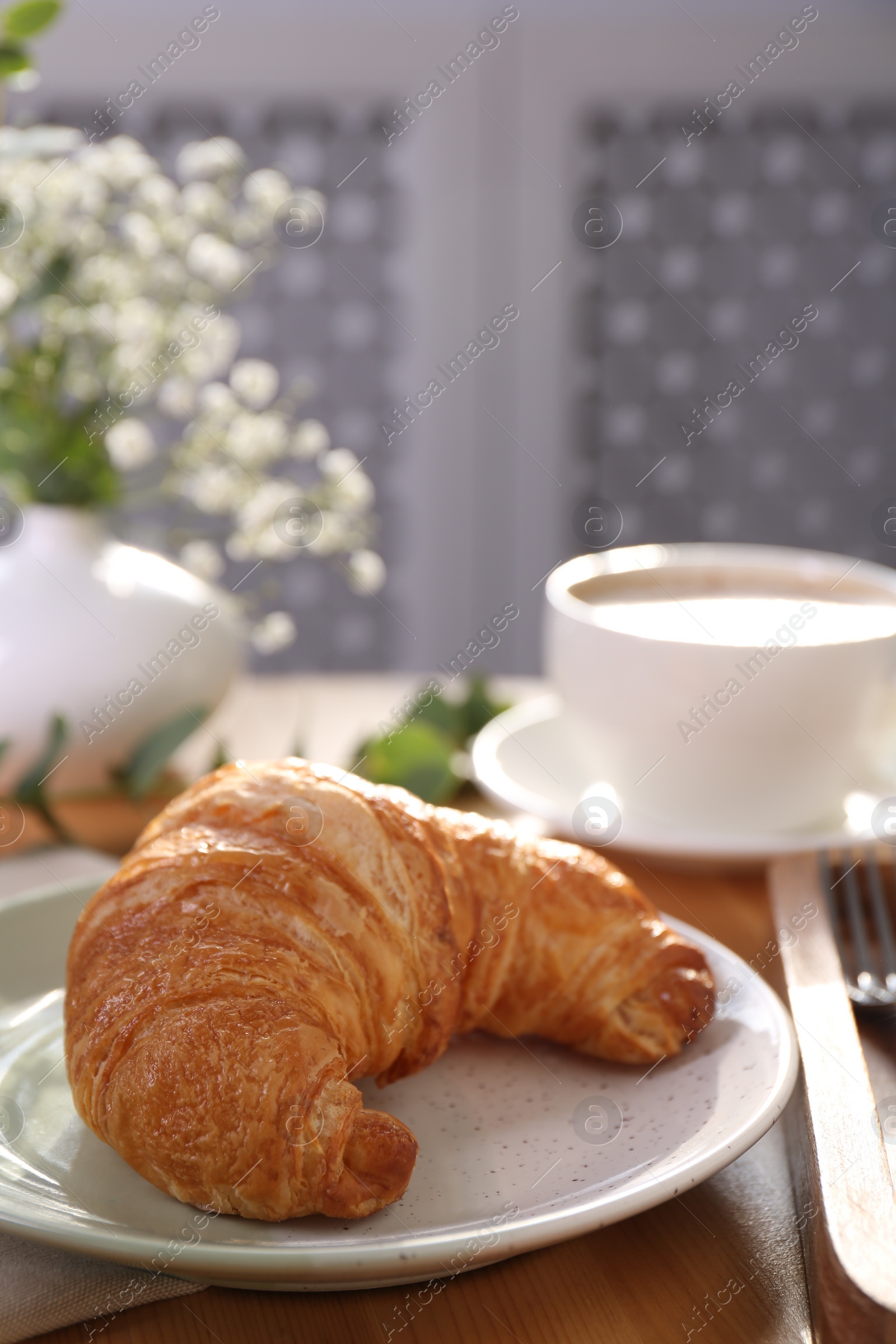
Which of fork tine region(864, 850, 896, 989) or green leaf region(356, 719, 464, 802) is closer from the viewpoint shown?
fork tine region(864, 850, 896, 989)

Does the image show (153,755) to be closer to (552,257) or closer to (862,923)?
(862,923)

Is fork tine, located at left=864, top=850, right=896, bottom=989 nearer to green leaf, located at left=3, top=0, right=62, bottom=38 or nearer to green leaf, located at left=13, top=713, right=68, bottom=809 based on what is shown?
green leaf, located at left=13, top=713, right=68, bottom=809

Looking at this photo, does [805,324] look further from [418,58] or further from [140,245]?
[140,245]

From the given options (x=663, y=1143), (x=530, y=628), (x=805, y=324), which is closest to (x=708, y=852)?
(x=663, y=1143)

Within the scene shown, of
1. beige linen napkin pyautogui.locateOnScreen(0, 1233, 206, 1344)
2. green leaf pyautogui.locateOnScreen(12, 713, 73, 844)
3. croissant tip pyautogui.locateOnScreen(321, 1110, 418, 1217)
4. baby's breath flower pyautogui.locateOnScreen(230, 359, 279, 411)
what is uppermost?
baby's breath flower pyautogui.locateOnScreen(230, 359, 279, 411)

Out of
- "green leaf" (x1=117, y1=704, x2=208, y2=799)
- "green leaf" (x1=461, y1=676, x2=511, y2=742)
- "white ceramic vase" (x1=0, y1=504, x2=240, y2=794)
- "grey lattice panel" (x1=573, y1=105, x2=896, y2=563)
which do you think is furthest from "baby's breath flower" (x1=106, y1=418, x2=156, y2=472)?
"grey lattice panel" (x1=573, y1=105, x2=896, y2=563)

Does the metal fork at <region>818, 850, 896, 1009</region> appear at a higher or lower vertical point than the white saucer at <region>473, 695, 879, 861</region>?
lower
